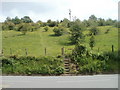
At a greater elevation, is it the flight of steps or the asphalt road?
Result: the flight of steps

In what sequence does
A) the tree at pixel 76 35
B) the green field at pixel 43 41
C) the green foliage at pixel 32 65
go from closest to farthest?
the green foliage at pixel 32 65, the green field at pixel 43 41, the tree at pixel 76 35

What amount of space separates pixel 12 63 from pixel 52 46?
5.99 metres

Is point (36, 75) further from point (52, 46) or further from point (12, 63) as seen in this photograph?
point (52, 46)

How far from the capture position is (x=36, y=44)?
17.7 metres

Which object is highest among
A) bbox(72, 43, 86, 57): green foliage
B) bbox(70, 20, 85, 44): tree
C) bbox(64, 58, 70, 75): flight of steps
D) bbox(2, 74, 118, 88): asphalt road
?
bbox(70, 20, 85, 44): tree

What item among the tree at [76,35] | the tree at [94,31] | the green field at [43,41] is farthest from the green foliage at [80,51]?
the tree at [94,31]

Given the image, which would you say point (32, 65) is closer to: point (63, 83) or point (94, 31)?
point (63, 83)

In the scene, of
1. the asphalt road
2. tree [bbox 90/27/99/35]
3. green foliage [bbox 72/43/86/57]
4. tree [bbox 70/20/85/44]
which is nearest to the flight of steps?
green foliage [bbox 72/43/86/57]

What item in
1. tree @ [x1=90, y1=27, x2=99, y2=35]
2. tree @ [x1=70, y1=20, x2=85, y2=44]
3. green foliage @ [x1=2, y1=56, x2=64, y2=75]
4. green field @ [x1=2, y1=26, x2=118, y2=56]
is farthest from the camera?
tree @ [x1=90, y1=27, x2=99, y2=35]

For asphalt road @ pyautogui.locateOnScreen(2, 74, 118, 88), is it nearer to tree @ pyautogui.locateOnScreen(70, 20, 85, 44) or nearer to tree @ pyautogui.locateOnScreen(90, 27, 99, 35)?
tree @ pyautogui.locateOnScreen(70, 20, 85, 44)

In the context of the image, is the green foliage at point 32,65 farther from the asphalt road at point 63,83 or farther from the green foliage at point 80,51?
the asphalt road at point 63,83

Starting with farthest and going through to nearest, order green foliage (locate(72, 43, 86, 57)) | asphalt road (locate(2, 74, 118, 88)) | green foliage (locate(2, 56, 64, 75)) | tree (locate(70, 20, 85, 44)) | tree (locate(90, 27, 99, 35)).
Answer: tree (locate(90, 27, 99, 35)) → tree (locate(70, 20, 85, 44)) → green foliage (locate(72, 43, 86, 57)) → green foliage (locate(2, 56, 64, 75)) → asphalt road (locate(2, 74, 118, 88))

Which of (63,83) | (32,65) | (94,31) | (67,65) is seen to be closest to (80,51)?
(67,65)

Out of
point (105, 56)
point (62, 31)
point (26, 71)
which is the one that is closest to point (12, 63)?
point (26, 71)
